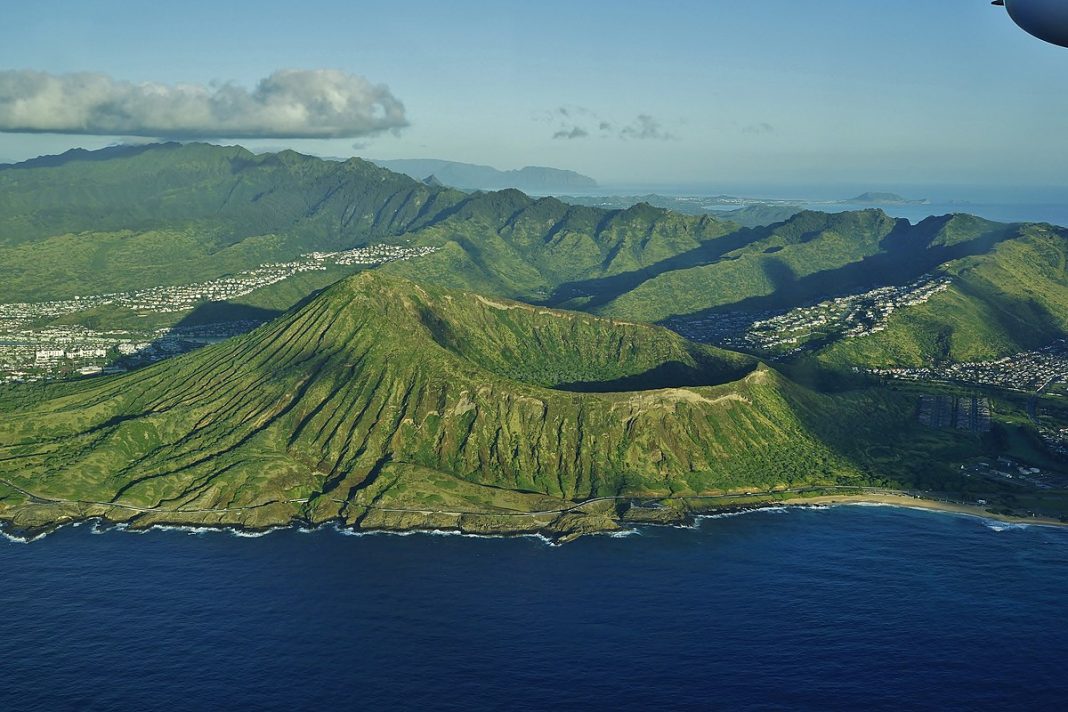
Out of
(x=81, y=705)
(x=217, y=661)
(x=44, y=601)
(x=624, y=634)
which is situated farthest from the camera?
(x=44, y=601)

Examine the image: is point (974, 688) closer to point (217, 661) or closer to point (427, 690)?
point (427, 690)

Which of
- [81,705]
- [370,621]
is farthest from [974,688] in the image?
[81,705]

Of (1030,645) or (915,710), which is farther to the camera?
(1030,645)

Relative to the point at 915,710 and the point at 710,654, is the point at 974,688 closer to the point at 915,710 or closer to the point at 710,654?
the point at 915,710

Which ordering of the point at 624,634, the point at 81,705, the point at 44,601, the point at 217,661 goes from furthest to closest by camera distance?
the point at 44,601, the point at 624,634, the point at 217,661, the point at 81,705

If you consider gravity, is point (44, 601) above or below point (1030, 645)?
below

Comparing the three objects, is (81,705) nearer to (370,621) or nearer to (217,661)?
(217,661)

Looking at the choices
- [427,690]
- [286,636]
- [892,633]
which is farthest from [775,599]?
[286,636]

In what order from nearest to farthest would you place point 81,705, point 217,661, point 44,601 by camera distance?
point 81,705, point 217,661, point 44,601

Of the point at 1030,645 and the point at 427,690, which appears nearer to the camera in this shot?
the point at 427,690
